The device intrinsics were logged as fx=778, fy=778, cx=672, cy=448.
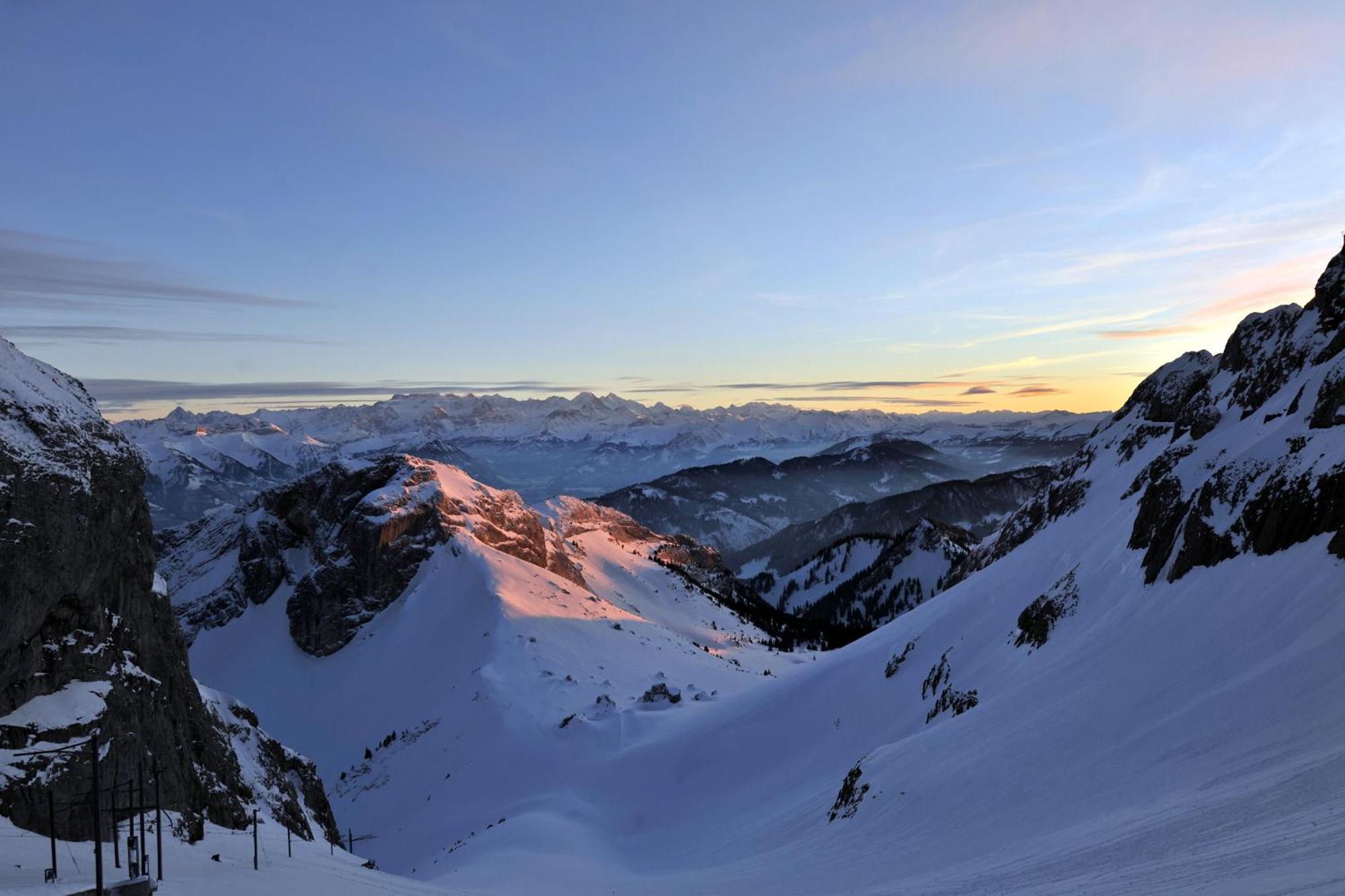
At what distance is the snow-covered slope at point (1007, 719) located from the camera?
1973 centimetres

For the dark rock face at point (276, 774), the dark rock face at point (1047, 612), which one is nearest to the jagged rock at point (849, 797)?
the dark rock face at point (1047, 612)

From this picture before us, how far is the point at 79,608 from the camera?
2727cm

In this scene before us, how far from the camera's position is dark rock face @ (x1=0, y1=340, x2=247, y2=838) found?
24.4 metres

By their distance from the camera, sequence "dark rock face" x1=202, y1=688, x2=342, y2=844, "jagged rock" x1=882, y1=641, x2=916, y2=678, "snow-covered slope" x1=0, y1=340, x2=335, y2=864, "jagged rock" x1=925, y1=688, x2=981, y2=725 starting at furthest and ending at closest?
1. "jagged rock" x1=882, y1=641, x2=916, y2=678
2. "dark rock face" x1=202, y1=688, x2=342, y2=844
3. "jagged rock" x1=925, y1=688, x2=981, y2=725
4. "snow-covered slope" x1=0, y1=340, x2=335, y2=864

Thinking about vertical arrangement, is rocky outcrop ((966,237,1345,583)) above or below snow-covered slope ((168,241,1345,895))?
above

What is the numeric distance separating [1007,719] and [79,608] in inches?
1375

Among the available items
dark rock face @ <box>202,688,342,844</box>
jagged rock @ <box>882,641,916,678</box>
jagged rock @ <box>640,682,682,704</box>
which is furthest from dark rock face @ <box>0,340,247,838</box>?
jagged rock @ <box>640,682,682,704</box>

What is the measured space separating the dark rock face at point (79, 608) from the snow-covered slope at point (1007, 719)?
55.2ft

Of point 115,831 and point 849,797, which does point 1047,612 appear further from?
point 115,831

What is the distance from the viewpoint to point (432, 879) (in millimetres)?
40344

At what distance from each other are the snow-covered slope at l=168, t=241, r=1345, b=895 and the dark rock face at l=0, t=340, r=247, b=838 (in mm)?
16827

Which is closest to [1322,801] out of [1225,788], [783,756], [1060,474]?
[1225,788]

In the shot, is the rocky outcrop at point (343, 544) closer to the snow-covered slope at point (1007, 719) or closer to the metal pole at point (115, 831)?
the snow-covered slope at point (1007, 719)

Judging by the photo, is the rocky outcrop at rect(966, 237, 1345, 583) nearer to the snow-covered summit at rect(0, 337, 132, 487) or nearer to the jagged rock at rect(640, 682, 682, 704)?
the jagged rock at rect(640, 682, 682, 704)
